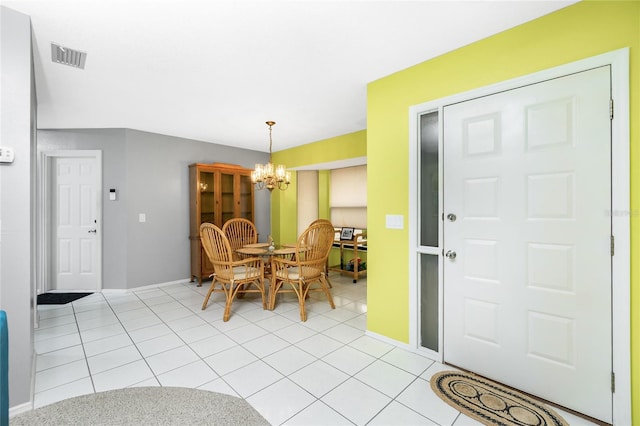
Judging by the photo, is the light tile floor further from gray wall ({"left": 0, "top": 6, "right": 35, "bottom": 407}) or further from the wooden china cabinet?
the wooden china cabinet

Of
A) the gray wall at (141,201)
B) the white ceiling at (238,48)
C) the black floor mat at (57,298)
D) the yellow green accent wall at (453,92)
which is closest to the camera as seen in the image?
the yellow green accent wall at (453,92)

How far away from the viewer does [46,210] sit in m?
4.09

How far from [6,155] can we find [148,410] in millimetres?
1744

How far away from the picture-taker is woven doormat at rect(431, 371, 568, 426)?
161 centimetres

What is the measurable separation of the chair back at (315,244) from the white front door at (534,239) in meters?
1.39

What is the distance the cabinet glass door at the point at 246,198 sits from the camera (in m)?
5.21

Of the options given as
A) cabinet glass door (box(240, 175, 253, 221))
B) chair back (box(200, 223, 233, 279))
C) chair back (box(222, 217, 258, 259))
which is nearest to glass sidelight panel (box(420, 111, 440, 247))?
chair back (box(200, 223, 233, 279))

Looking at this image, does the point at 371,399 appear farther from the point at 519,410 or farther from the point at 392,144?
the point at 392,144

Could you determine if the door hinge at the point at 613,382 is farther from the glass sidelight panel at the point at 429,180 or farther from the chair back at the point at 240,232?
the chair back at the point at 240,232

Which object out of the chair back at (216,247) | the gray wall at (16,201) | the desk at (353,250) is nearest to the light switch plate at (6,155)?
the gray wall at (16,201)

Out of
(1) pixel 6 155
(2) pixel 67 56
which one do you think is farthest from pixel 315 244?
(2) pixel 67 56

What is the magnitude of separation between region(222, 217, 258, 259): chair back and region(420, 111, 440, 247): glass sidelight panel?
2.64 m

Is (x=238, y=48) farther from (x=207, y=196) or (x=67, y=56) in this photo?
(x=207, y=196)

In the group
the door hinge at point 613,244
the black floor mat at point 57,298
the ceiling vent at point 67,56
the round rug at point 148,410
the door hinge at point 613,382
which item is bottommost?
the round rug at point 148,410
